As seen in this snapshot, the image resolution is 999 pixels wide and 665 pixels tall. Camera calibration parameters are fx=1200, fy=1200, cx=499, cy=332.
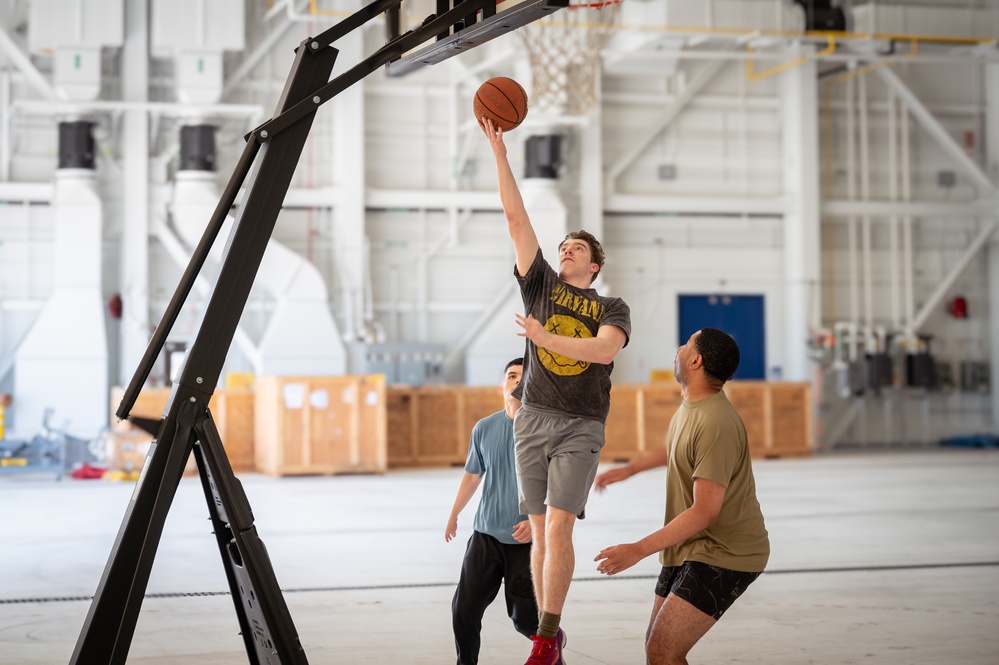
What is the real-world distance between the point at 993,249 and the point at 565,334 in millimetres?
19519

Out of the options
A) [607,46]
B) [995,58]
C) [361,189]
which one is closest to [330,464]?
[361,189]

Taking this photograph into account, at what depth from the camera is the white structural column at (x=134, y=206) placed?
1805 centimetres

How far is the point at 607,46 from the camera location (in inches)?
763

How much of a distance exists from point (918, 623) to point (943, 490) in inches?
317

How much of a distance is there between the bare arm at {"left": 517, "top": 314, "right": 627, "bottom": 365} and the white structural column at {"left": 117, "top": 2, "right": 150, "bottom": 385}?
1419 cm

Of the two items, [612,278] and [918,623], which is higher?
[612,278]

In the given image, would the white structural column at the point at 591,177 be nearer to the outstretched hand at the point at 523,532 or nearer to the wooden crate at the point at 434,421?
the wooden crate at the point at 434,421

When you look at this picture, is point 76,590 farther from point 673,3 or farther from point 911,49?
point 911,49

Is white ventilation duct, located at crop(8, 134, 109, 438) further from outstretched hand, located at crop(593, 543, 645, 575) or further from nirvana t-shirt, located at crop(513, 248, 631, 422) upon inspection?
outstretched hand, located at crop(593, 543, 645, 575)

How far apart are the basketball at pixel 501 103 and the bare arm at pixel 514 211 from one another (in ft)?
0.17

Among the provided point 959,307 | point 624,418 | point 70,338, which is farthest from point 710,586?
point 959,307

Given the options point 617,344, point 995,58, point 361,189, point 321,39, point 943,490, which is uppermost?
point 995,58

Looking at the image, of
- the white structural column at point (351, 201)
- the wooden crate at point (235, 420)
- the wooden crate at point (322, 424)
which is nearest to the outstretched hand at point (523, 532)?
the wooden crate at point (322, 424)

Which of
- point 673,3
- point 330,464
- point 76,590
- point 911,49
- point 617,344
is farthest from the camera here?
point 911,49
